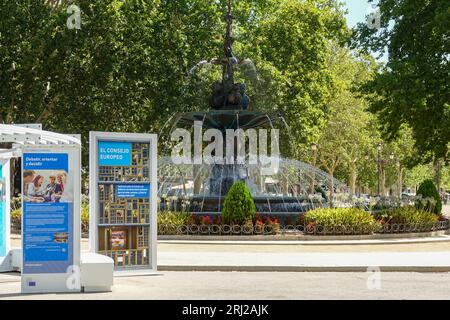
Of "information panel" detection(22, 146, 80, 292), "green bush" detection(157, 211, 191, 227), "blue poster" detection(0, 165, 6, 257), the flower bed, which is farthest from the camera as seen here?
"green bush" detection(157, 211, 191, 227)

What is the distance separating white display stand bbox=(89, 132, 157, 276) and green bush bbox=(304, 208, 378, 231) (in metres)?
11.0

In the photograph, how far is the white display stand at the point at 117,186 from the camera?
1652 centimetres

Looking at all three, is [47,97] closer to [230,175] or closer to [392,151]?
[230,175]

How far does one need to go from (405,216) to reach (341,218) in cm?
291

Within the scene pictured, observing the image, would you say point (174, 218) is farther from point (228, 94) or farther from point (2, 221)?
point (2, 221)

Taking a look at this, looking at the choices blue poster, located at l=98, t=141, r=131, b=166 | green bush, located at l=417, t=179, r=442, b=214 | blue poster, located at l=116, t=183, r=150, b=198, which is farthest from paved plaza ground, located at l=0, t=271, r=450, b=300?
green bush, located at l=417, t=179, r=442, b=214

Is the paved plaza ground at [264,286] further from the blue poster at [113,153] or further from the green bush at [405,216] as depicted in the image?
the green bush at [405,216]

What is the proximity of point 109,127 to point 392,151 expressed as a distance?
3767 cm

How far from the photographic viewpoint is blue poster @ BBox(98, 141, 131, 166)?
1656 centimetres

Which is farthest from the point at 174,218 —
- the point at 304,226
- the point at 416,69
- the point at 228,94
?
the point at 416,69

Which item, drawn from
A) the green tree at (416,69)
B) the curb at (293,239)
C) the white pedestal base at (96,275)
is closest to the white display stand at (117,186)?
the white pedestal base at (96,275)

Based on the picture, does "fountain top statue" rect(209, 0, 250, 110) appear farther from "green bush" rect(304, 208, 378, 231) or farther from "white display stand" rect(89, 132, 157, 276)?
→ "white display stand" rect(89, 132, 157, 276)

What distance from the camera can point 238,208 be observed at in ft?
89.8

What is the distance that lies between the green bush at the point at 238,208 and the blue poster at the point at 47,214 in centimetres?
1300
